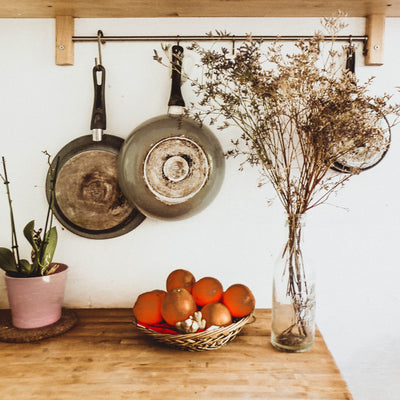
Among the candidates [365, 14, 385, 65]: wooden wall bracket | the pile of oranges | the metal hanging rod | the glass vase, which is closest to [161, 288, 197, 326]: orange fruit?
the pile of oranges

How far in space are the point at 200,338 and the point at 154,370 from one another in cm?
13

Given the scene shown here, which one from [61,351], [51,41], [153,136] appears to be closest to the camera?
[61,351]

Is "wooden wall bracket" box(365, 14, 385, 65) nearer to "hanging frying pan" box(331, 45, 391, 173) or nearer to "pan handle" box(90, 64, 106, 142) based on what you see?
"hanging frying pan" box(331, 45, 391, 173)

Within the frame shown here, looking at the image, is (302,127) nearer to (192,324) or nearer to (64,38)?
(192,324)

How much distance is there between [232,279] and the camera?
51.5 inches

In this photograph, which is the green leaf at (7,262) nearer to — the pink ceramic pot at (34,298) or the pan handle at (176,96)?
the pink ceramic pot at (34,298)

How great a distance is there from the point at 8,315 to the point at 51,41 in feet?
2.86

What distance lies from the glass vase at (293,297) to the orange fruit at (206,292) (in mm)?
154

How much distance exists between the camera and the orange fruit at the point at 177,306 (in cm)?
99

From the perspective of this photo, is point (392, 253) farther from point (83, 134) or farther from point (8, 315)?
point (8, 315)

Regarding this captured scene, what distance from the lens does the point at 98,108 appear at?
1.20m

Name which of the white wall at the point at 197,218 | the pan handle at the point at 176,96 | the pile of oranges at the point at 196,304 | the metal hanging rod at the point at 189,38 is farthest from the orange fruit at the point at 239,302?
the metal hanging rod at the point at 189,38

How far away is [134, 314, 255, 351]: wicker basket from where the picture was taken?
968mm

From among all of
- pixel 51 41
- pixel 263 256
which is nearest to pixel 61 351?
pixel 263 256
